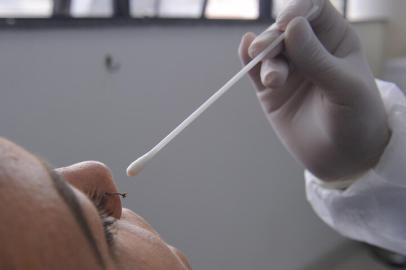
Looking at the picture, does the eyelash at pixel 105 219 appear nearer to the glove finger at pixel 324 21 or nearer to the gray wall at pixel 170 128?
the glove finger at pixel 324 21

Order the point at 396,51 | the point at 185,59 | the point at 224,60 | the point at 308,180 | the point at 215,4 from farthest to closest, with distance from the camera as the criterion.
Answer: the point at 396,51 < the point at 215,4 < the point at 224,60 < the point at 185,59 < the point at 308,180

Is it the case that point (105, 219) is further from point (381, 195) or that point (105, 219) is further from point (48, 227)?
point (381, 195)

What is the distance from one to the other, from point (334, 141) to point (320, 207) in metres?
0.24

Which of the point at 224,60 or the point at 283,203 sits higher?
the point at 224,60

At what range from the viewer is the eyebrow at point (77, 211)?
0.25 meters

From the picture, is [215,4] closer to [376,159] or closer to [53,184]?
[376,159]

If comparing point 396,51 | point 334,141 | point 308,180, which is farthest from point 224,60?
point 396,51

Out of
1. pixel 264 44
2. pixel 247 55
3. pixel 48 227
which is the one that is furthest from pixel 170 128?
pixel 48 227

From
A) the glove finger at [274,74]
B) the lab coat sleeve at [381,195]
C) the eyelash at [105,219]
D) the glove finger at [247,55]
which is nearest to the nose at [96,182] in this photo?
the eyelash at [105,219]

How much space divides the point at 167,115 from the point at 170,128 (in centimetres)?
4

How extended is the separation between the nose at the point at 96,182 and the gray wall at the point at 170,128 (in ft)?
2.06

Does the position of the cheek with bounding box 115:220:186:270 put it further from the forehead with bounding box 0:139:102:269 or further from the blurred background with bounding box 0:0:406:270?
the blurred background with bounding box 0:0:406:270

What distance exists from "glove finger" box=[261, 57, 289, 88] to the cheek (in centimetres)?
34

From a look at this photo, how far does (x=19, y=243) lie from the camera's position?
214 millimetres
